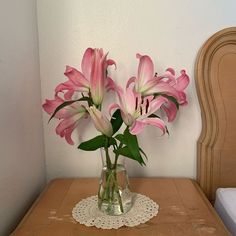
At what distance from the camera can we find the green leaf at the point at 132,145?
2.05ft

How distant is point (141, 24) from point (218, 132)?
49 centimetres

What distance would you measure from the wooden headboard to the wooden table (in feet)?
0.37

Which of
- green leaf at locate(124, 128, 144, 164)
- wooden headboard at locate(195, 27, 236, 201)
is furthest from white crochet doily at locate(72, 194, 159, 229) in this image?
wooden headboard at locate(195, 27, 236, 201)

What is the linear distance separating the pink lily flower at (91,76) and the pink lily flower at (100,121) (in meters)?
0.06

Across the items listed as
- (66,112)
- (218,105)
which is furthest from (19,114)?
(218,105)

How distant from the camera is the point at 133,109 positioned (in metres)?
0.66

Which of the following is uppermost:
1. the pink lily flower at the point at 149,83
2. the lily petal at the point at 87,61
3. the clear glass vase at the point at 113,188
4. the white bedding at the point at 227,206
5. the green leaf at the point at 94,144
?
the lily petal at the point at 87,61

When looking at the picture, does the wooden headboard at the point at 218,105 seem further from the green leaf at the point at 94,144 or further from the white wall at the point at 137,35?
the green leaf at the point at 94,144

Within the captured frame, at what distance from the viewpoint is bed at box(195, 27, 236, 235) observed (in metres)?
0.91

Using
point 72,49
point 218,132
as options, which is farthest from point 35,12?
point 218,132

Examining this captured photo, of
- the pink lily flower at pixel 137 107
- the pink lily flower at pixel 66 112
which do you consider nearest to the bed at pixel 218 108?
the pink lily flower at pixel 137 107

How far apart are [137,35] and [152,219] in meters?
0.63

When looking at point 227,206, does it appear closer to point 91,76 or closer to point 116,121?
point 116,121

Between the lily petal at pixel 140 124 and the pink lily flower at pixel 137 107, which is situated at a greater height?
the pink lily flower at pixel 137 107
